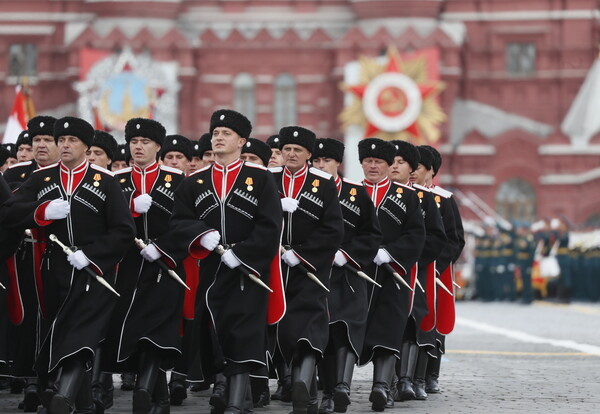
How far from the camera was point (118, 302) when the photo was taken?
11.5m

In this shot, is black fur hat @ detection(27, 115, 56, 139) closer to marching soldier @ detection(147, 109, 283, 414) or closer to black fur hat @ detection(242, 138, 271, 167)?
black fur hat @ detection(242, 138, 271, 167)

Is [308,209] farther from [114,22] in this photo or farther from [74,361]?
[114,22]

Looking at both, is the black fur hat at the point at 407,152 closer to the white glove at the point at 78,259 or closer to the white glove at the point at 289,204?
the white glove at the point at 289,204

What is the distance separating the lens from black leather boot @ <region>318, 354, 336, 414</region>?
38.4ft

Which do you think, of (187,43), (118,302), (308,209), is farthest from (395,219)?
(187,43)

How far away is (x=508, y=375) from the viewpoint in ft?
Answer: 49.6

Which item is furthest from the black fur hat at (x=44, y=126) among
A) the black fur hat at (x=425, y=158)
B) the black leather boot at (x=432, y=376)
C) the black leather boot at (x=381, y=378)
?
the black leather boot at (x=432, y=376)

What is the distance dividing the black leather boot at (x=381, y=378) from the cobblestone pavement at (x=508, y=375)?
0.19 m

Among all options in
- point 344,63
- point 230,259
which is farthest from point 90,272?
point 344,63

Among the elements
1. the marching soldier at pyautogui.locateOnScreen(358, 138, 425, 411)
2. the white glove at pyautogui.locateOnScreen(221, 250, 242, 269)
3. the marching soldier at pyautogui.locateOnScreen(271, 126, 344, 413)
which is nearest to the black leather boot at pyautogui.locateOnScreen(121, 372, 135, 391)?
the marching soldier at pyautogui.locateOnScreen(358, 138, 425, 411)

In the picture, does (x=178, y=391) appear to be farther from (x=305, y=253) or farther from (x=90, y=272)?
(x=90, y=272)

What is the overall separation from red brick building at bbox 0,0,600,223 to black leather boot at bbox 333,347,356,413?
42420 mm

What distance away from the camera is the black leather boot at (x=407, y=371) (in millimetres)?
12969

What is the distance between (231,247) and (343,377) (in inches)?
61.6
